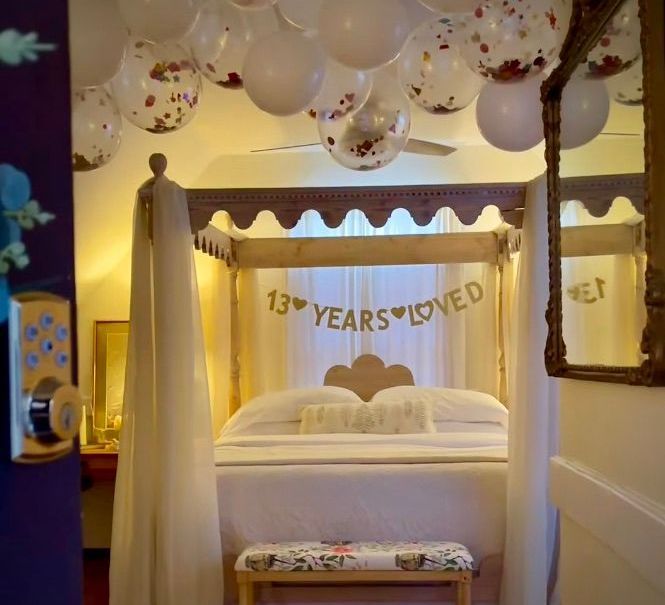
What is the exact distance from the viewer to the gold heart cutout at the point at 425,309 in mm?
4949

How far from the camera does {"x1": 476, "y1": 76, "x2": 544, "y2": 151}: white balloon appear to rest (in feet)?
7.30

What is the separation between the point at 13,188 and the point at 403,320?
177 inches

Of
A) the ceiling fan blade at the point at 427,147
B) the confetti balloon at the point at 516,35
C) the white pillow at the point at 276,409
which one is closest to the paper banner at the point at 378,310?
the white pillow at the point at 276,409

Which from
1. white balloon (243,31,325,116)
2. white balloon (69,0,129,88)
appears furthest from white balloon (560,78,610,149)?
white balloon (69,0,129,88)

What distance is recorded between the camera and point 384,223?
338 cm

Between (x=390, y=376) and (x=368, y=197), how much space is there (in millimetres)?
1934

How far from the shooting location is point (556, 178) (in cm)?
181

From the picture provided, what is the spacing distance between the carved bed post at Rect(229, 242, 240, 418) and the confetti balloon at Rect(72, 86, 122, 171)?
2.42m

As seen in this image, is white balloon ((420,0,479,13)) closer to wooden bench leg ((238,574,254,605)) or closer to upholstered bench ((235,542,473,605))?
upholstered bench ((235,542,473,605))

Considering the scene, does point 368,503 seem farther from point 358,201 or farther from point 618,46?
point 618,46

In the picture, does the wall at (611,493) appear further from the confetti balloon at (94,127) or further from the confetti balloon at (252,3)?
the confetti balloon at (94,127)

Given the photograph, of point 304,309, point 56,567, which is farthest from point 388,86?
point 304,309

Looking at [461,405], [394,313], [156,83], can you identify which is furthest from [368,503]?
[394,313]

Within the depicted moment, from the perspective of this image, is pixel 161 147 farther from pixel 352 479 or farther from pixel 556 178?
pixel 556 178
